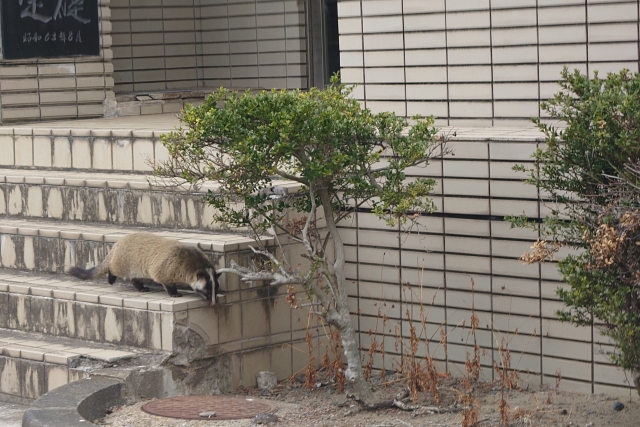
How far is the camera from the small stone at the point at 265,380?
744 centimetres

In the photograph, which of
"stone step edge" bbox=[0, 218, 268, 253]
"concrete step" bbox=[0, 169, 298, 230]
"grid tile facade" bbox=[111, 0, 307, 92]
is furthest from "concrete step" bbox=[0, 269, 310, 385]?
"grid tile facade" bbox=[111, 0, 307, 92]

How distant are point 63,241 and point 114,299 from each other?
121 centimetres

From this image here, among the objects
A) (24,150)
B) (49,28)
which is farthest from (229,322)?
(49,28)

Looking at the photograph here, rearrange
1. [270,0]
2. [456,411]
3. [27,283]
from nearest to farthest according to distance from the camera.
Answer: [456,411] → [27,283] → [270,0]

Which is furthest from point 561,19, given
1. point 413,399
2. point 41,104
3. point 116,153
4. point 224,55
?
point 224,55

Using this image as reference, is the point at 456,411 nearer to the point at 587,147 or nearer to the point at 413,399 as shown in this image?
the point at 413,399

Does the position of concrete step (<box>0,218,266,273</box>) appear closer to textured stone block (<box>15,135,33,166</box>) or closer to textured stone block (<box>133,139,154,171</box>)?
textured stone block (<box>133,139,154,171</box>)

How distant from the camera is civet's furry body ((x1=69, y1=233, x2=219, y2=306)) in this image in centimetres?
707

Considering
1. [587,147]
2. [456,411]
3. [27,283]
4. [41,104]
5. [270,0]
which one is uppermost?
[270,0]

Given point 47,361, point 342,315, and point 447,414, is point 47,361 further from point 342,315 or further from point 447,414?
point 447,414

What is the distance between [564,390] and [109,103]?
7.06 m

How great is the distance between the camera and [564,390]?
690cm

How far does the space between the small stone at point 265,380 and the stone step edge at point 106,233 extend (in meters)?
0.91

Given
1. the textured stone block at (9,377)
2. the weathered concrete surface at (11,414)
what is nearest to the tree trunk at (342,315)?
the weathered concrete surface at (11,414)
